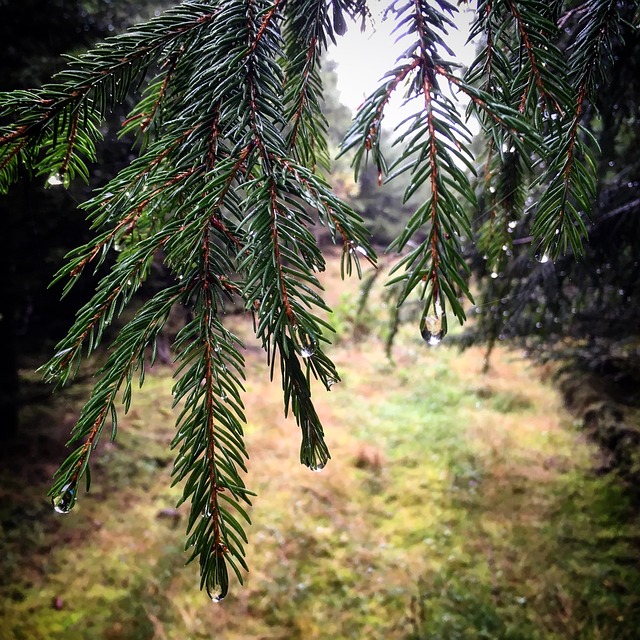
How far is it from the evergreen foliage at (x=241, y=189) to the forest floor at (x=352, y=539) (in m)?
3.60

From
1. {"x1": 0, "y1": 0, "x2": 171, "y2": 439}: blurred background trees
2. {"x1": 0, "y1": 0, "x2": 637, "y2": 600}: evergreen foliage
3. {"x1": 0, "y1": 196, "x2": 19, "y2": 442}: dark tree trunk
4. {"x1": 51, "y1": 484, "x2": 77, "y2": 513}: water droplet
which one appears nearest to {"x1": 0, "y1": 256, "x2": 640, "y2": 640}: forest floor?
{"x1": 0, "y1": 196, "x2": 19, "y2": 442}: dark tree trunk

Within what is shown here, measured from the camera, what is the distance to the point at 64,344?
2.15 ft

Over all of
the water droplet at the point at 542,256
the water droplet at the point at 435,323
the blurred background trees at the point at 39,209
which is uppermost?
the blurred background trees at the point at 39,209

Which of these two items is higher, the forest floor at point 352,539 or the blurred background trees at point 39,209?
the blurred background trees at point 39,209

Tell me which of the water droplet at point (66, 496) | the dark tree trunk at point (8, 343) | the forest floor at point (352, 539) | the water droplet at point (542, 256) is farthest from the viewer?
the dark tree trunk at point (8, 343)

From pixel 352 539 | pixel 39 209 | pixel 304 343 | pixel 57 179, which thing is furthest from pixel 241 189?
pixel 352 539

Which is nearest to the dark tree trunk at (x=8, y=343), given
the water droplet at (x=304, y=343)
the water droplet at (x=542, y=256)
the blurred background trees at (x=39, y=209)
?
the blurred background trees at (x=39, y=209)

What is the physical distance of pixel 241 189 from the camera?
0.63 meters

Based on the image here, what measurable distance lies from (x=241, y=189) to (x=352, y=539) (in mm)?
4652

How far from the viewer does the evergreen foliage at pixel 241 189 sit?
541 mm

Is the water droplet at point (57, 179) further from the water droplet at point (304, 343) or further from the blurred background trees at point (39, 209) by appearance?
the blurred background trees at point (39, 209)

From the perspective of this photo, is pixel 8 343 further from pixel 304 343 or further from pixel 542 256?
pixel 542 256

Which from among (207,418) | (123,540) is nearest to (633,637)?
(207,418)

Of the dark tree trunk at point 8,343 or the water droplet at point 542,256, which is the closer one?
the water droplet at point 542,256
